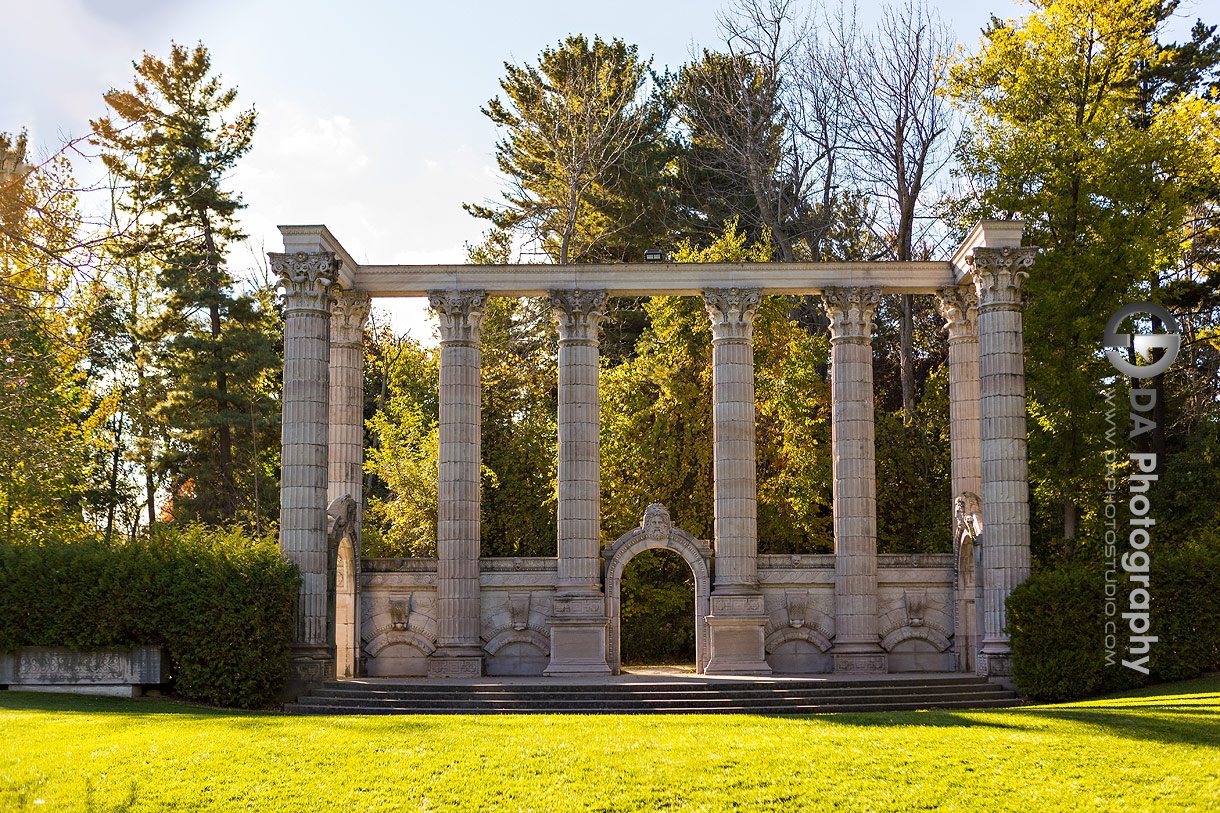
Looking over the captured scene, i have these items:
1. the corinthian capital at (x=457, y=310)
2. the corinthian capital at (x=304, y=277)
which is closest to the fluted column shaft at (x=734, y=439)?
the corinthian capital at (x=457, y=310)

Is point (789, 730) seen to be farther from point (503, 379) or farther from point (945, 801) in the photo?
point (503, 379)

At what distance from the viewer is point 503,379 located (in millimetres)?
45062

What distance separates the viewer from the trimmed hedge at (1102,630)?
26172mm

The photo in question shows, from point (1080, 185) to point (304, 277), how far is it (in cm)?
2089

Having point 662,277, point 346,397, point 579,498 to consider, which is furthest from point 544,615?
point 662,277

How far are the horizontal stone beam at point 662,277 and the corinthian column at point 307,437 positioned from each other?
282 cm

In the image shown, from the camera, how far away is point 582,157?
1906 inches

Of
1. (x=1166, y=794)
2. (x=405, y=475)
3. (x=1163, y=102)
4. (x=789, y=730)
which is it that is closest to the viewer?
(x=1166, y=794)

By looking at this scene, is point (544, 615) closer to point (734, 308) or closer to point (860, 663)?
point (860, 663)

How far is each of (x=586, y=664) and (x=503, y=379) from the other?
17.4 meters

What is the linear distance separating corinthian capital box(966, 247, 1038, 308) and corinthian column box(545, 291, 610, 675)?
9945 millimetres

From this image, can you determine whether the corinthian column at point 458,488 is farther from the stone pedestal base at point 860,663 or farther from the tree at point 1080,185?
the tree at point 1080,185

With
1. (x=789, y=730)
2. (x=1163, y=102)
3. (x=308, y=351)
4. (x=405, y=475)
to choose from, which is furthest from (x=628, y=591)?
(x=1163, y=102)

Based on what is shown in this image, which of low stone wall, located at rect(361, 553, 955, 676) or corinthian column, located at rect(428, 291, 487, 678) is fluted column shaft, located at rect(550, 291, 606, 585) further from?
corinthian column, located at rect(428, 291, 487, 678)
